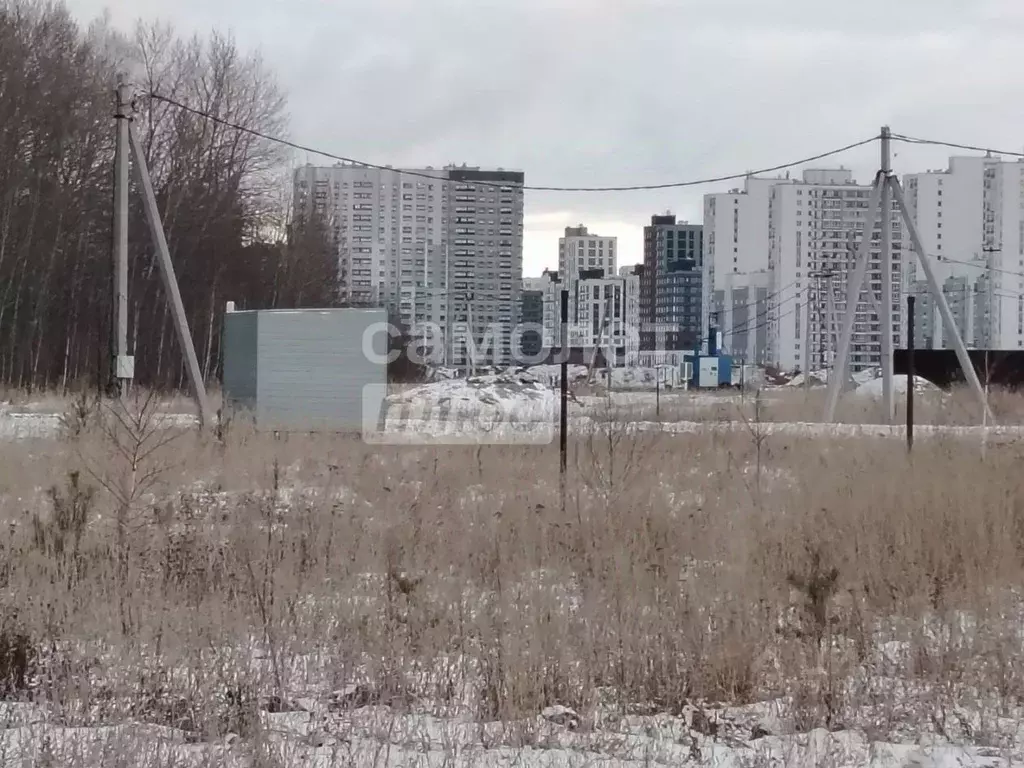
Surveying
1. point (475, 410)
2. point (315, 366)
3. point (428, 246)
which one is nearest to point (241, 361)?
point (315, 366)

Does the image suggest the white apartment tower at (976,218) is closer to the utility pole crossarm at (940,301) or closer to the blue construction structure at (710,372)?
the blue construction structure at (710,372)

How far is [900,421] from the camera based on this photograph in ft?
68.3

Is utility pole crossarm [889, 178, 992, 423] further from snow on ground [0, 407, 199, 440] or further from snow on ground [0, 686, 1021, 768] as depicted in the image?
snow on ground [0, 686, 1021, 768]

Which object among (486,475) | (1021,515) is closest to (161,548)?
(486,475)

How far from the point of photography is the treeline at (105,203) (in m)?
29.3

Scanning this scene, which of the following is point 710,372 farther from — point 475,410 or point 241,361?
point 241,361

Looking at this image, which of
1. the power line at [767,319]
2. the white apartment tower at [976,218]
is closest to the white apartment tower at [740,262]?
the power line at [767,319]

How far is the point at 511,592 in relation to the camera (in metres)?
6.16

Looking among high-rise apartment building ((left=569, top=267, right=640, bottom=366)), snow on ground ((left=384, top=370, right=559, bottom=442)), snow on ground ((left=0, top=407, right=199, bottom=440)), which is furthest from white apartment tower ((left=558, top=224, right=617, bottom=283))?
snow on ground ((left=0, top=407, right=199, bottom=440))

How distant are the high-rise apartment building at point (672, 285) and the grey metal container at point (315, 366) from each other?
5968 centimetres

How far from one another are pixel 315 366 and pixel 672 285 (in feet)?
213

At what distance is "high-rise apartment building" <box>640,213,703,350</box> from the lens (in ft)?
261

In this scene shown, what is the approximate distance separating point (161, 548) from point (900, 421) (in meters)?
17.4

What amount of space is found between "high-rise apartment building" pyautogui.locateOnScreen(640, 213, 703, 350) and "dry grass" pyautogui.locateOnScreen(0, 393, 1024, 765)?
6801 cm
